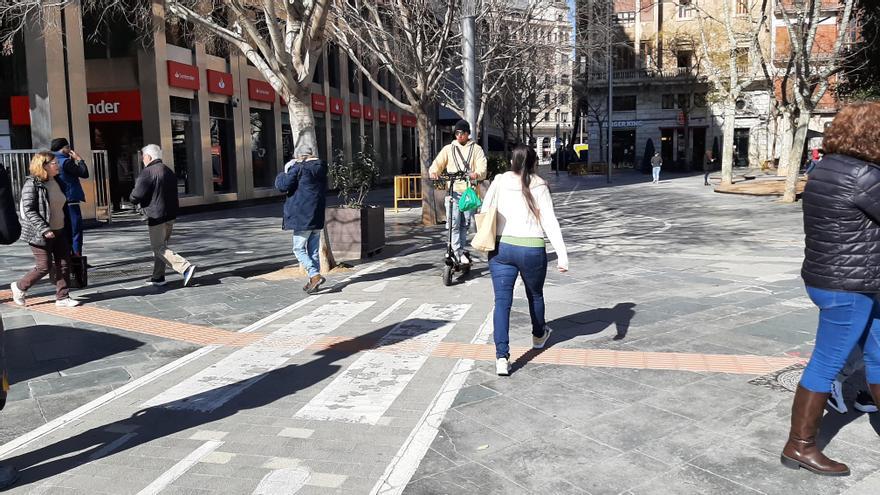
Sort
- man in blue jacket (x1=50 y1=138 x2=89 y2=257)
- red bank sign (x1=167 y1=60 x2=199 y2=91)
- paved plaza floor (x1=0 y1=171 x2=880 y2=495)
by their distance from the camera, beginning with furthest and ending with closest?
red bank sign (x1=167 y1=60 x2=199 y2=91) → man in blue jacket (x1=50 y1=138 x2=89 y2=257) → paved plaza floor (x1=0 y1=171 x2=880 y2=495)

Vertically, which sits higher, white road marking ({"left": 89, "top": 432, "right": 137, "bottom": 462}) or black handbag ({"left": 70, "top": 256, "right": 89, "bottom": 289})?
black handbag ({"left": 70, "top": 256, "right": 89, "bottom": 289})

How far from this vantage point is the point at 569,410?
466 centimetres

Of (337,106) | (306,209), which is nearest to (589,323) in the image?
(306,209)

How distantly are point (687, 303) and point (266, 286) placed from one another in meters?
5.10

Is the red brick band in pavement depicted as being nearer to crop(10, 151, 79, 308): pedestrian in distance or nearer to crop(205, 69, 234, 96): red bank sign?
crop(10, 151, 79, 308): pedestrian in distance

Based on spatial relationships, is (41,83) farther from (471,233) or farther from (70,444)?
(70,444)

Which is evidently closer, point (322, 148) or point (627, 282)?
point (627, 282)

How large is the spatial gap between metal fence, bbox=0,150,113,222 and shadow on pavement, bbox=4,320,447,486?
14.1 metres

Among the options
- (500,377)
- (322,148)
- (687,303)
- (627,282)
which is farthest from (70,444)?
(322,148)

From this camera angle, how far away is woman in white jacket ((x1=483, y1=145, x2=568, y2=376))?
5410 mm

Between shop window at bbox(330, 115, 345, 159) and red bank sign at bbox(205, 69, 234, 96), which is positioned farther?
shop window at bbox(330, 115, 345, 159)

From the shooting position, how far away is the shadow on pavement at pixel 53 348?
19.2 ft

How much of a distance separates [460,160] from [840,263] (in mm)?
5957

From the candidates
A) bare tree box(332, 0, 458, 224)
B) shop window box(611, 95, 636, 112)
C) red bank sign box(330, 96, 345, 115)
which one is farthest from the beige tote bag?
shop window box(611, 95, 636, 112)
